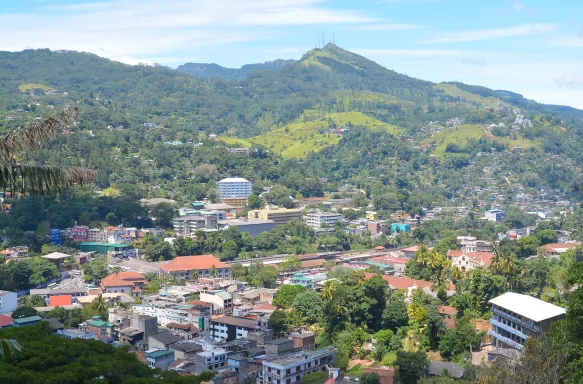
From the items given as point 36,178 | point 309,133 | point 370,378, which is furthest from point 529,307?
point 309,133

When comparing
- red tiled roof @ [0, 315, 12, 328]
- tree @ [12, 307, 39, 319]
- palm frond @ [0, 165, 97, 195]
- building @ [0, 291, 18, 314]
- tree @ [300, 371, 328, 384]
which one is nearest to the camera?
palm frond @ [0, 165, 97, 195]

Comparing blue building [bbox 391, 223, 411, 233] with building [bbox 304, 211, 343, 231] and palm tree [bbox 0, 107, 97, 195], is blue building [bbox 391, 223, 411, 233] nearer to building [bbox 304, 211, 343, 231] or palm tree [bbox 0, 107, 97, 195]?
building [bbox 304, 211, 343, 231]

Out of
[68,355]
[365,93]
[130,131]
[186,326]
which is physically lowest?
[186,326]

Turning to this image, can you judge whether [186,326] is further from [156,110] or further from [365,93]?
[365,93]

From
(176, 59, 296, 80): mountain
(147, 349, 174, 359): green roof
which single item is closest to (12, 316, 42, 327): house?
(147, 349, 174, 359): green roof

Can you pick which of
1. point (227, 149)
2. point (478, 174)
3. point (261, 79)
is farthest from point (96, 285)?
point (261, 79)

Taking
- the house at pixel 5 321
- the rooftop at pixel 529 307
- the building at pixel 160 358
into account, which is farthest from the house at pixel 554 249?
the house at pixel 5 321
